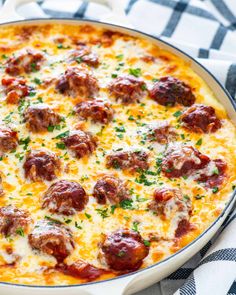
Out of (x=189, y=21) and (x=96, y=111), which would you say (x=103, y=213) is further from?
(x=189, y=21)

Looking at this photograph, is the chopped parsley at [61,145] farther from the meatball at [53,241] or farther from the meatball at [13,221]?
the meatball at [53,241]

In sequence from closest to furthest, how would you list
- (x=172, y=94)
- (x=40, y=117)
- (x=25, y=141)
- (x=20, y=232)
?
1. (x=20, y=232)
2. (x=25, y=141)
3. (x=40, y=117)
4. (x=172, y=94)

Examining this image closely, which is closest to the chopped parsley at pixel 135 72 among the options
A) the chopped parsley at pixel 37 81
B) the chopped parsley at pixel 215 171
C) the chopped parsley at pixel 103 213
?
the chopped parsley at pixel 37 81

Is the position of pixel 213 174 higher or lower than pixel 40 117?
higher

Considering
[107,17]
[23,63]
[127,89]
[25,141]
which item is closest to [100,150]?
[25,141]

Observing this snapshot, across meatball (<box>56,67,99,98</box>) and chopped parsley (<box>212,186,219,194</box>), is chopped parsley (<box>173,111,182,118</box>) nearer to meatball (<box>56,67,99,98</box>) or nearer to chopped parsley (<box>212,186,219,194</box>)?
meatball (<box>56,67,99,98</box>)

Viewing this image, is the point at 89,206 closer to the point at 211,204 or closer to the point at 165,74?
the point at 211,204
